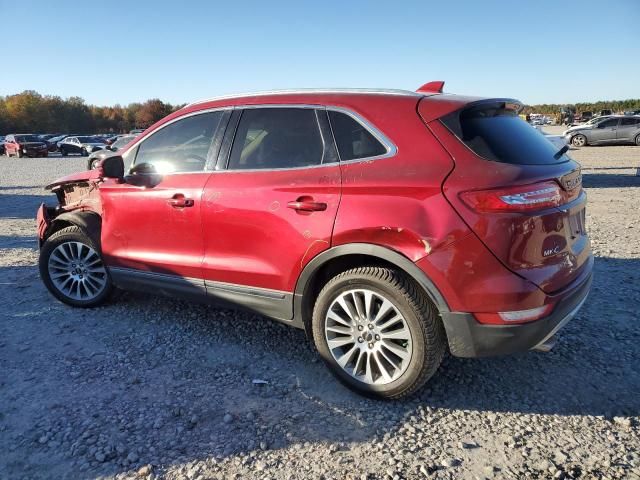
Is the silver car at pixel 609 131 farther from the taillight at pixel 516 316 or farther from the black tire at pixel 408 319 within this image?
the black tire at pixel 408 319

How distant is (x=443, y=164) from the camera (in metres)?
2.56

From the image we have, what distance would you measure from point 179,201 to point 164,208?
7.6 inches

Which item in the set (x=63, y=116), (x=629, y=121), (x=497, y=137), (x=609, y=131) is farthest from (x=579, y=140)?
(x=63, y=116)

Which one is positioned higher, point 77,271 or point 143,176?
point 143,176

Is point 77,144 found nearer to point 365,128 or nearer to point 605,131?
point 605,131

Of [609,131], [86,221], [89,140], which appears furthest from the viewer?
[89,140]

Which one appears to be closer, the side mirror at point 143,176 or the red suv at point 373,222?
the red suv at point 373,222

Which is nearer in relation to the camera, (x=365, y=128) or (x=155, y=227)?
(x=365, y=128)

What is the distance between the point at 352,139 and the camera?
2.89 meters

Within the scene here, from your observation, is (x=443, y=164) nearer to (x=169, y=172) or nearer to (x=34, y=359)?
(x=169, y=172)

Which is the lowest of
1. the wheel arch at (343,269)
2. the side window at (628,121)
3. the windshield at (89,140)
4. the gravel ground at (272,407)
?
the gravel ground at (272,407)

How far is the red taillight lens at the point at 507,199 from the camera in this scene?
2.40 meters

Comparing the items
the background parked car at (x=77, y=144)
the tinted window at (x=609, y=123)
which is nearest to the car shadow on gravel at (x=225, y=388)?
the tinted window at (x=609, y=123)

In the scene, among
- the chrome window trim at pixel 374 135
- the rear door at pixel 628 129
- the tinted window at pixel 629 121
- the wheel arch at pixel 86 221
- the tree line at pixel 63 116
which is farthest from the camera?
the tree line at pixel 63 116
